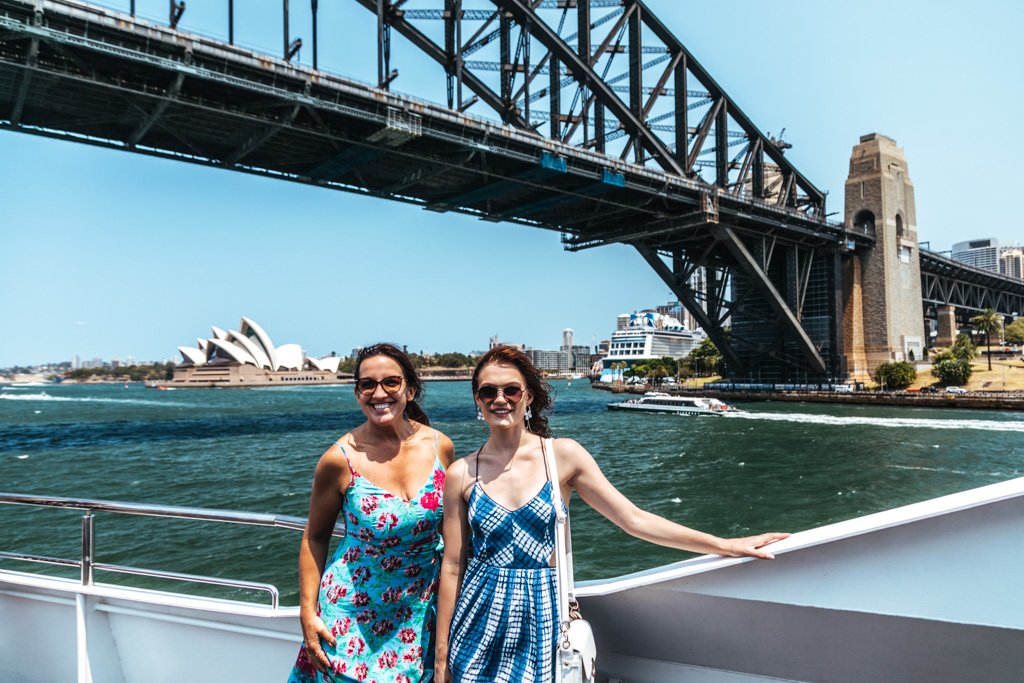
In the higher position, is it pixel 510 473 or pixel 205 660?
pixel 510 473

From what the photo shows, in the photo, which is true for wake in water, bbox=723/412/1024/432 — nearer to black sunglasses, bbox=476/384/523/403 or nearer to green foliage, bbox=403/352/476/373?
black sunglasses, bbox=476/384/523/403

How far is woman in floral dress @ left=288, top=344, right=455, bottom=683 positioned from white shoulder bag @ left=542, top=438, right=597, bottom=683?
1.14 feet

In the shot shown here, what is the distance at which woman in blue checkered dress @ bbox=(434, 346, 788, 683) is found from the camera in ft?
5.39

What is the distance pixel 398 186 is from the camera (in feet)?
97.8

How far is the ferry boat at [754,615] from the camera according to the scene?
151 cm

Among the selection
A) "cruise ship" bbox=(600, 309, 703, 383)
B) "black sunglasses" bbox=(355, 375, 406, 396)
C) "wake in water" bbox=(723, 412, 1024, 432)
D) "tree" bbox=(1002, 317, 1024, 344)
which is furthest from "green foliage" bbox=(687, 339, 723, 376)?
"black sunglasses" bbox=(355, 375, 406, 396)

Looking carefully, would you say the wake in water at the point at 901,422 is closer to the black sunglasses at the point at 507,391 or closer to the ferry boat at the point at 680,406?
the ferry boat at the point at 680,406

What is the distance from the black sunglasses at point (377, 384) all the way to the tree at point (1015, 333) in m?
88.7

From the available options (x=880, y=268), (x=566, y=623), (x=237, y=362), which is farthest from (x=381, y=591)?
(x=237, y=362)

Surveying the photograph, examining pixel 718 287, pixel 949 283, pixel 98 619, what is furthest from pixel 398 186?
pixel 949 283

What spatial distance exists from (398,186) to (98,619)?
94.4ft

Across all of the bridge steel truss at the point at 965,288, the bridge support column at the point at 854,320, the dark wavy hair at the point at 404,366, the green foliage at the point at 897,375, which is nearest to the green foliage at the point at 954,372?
the green foliage at the point at 897,375

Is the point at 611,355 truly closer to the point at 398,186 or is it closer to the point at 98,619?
the point at 398,186

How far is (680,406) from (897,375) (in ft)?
50.1
